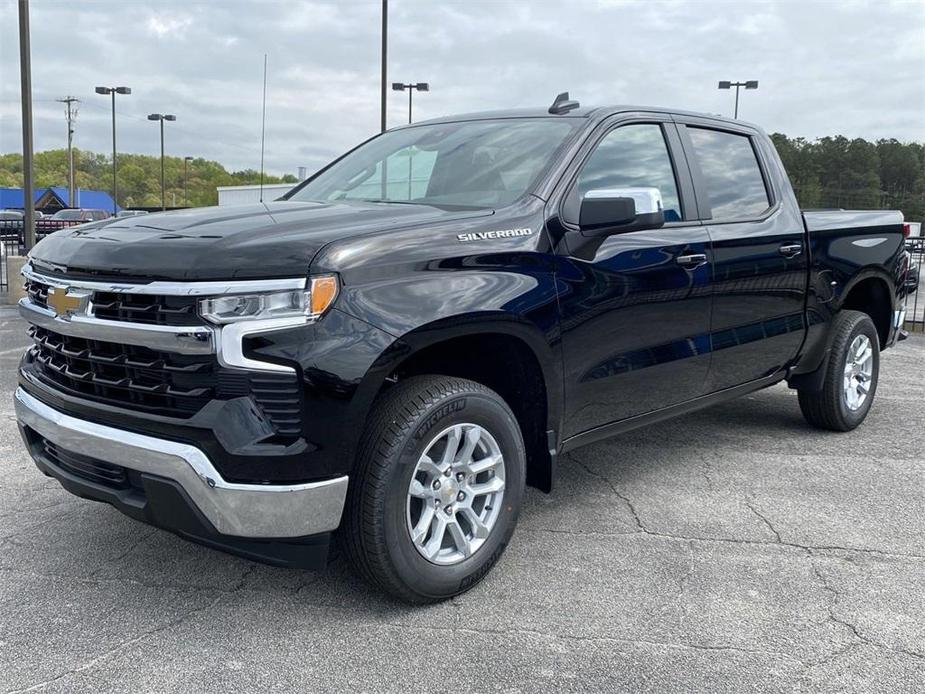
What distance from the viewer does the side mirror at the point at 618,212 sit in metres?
3.34

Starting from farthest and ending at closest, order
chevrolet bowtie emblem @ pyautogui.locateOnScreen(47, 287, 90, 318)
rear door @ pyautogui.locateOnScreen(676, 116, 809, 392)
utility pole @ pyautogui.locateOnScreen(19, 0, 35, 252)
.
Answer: utility pole @ pyautogui.locateOnScreen(19, 0, 35, 252), rear door @ pyautogui.locateOnScreen(676, 116, 809, 392), chevrolet bowtie emblem @ pyautogui.locateOnScreen(47, 287, 90, 318)

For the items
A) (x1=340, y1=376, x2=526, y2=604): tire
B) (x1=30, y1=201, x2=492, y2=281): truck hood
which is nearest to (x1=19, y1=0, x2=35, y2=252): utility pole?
(x1=30, y1=201, x2=492, y2=281): truck hood

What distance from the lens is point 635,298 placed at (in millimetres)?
3750

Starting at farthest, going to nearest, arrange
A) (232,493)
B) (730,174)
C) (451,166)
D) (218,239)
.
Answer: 1. (730,174)
2. (451,166)
3. (218,239)
4. (232,493)

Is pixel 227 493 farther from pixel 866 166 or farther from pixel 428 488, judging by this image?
pixel 866 166

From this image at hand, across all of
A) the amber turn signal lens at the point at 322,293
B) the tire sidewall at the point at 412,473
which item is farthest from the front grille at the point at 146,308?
the tire sidewall at the point at 412,473

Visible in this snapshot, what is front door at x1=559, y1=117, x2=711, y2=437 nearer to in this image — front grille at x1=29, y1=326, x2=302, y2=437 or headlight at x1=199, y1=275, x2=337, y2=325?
headlight at x1=199, y1=275, x2=337, y2=325

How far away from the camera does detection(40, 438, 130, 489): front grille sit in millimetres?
2879

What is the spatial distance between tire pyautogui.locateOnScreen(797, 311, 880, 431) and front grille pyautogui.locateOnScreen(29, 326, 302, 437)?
388 cm

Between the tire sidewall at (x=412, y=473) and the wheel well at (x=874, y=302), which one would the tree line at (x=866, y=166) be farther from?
the tire sidewall at (x=412, y=473)

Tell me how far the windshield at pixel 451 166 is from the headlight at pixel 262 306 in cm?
112

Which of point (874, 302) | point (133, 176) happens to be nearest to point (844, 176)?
point (874, 302)

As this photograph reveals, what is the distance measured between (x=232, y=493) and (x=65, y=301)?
952mm

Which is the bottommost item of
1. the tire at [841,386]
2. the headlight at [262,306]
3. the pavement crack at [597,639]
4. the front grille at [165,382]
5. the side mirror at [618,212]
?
the pavement crack at [597,639]
